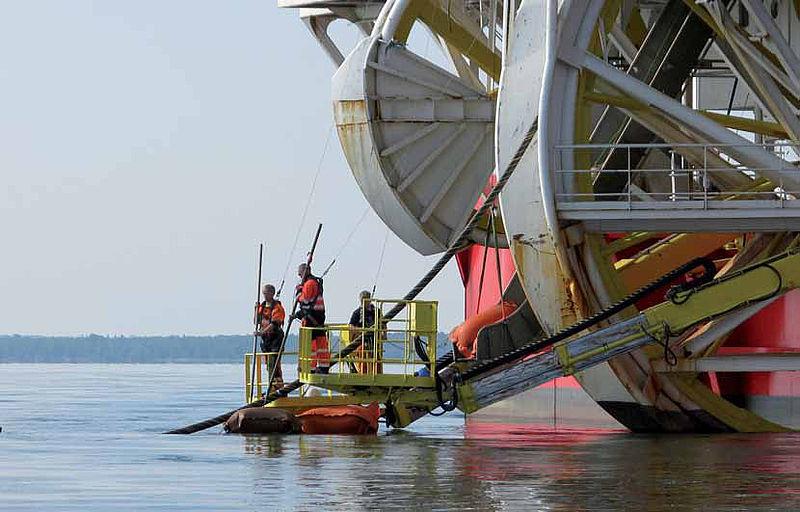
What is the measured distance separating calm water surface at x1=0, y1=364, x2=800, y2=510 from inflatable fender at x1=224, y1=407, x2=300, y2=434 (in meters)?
0.42

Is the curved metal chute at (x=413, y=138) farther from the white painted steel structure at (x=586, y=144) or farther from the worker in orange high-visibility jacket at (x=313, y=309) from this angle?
the worker in orange high-visibility jacket at (x=313, y=309)

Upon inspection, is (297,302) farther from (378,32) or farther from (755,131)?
(755,131)

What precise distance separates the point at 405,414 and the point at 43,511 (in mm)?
11533

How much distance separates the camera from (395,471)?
17.3 metres

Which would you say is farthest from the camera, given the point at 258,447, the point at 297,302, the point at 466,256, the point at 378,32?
the point at 466,256

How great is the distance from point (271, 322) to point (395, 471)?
1019cm

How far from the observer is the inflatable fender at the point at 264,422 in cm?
2427

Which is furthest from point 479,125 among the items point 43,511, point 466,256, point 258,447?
point 43,511

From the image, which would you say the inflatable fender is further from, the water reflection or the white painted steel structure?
the white painted steel structure

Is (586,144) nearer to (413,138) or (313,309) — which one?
(313,309)

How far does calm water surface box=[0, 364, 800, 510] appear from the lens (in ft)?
46.5

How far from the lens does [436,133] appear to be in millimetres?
29484

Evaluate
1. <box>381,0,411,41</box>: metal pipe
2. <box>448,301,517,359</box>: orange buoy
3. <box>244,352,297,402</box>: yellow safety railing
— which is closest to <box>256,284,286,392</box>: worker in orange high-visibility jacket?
<box>244,352,297,402</box>: yellow safety railing

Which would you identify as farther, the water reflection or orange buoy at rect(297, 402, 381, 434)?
orange buoy at rect(297, 402, 381, 434)
